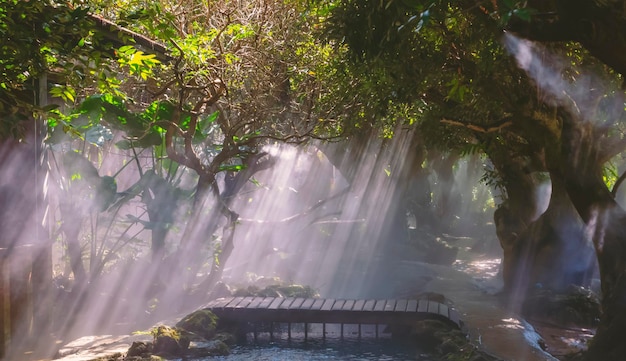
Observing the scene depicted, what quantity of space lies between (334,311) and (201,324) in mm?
2255

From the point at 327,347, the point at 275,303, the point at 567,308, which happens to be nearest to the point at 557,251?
the point at 567,308

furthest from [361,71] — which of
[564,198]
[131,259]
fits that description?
[131,259]

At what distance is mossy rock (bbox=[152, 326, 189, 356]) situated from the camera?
899 cm

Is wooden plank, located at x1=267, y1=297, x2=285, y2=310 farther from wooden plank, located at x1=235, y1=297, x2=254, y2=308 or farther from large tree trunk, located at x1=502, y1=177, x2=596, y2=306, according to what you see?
large tree trunk, located at x1=502, y1=177, x2=596, y2=306

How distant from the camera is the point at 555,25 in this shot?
6531 millimetres

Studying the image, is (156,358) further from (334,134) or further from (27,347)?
(334,134)

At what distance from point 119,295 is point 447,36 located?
34.5ft

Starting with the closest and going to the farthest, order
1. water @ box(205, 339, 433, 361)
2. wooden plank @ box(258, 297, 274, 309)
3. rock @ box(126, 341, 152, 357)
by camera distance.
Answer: rock @ box(126, 341, 152, 357) → water @ box(205, 339, 433, 361) → wooden plank @ box(258, 297, 274, 309)

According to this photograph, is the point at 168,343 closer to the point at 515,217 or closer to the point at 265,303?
the point at 265,303

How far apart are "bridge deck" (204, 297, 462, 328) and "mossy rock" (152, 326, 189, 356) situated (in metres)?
1.70

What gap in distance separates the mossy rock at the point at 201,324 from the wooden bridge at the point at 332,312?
0.40m

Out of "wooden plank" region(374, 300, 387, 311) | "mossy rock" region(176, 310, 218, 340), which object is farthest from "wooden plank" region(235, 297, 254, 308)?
"wooden plank" region(374, 300, 387, 311)

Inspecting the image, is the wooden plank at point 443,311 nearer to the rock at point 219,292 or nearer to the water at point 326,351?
the water at point 326,351

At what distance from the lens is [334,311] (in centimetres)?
1088
